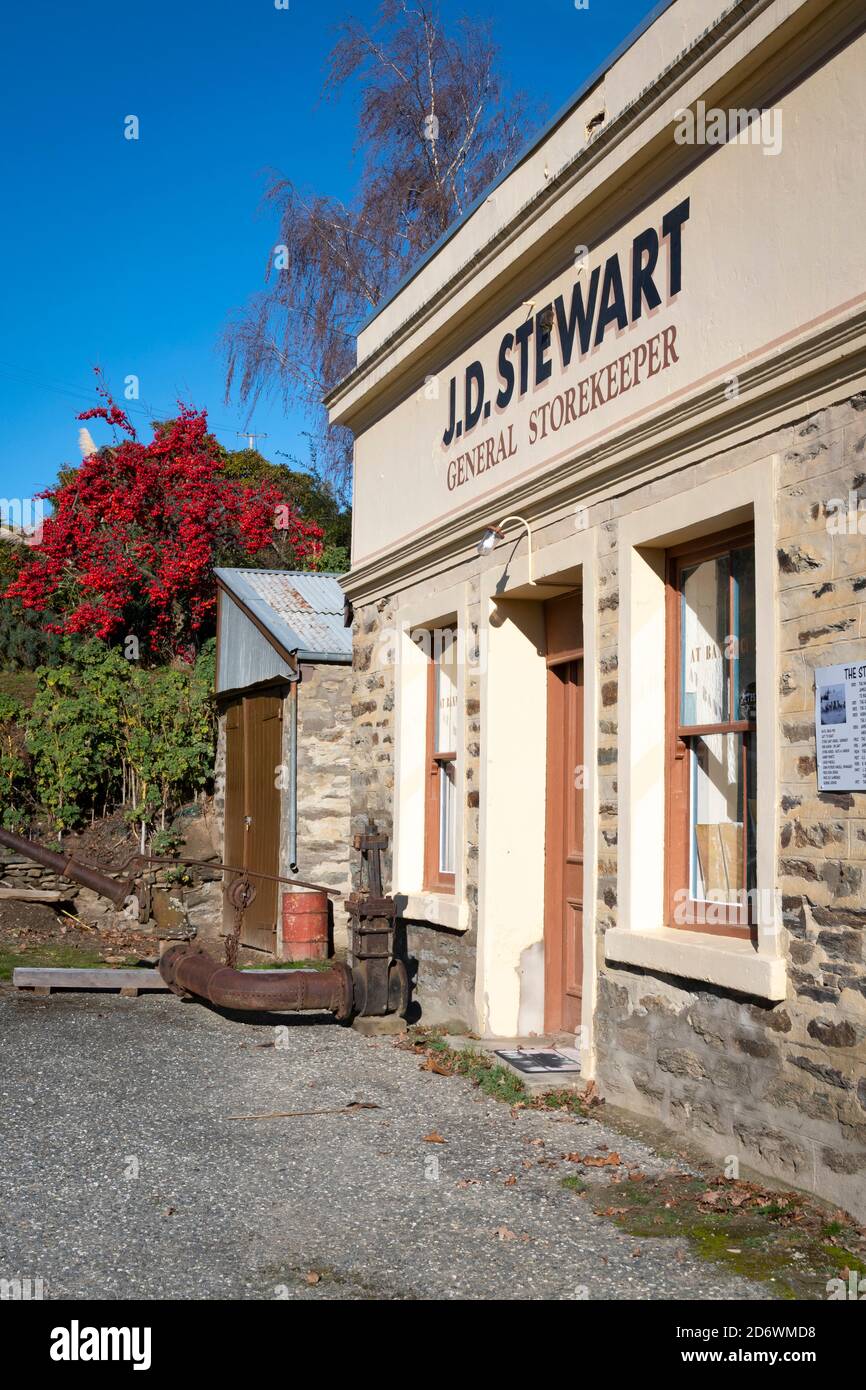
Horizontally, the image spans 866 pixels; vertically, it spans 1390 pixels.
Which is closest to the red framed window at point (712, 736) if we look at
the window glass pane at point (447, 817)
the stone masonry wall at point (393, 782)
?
the stone masonry wall at point (393, 782)

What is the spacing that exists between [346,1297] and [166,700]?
39.3ft

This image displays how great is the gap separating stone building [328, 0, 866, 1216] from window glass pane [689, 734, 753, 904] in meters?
0.02

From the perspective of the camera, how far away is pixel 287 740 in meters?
12.5

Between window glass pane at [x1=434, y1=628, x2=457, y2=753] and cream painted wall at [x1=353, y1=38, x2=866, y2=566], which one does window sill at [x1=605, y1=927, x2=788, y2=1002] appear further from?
window glass pane at [x1=434, y1=628, x2=457, y2=753]

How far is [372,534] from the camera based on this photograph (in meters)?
10.2

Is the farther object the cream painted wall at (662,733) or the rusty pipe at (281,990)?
the rusty pipe at (281,990)

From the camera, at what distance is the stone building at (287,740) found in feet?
40.8

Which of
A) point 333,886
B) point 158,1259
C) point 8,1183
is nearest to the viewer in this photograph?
point 158,1259

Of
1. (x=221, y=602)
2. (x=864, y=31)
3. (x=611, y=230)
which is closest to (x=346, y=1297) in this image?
(x=864, y=31)

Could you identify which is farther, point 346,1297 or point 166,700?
point 166,700

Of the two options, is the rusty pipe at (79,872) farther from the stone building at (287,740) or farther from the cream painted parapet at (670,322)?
the cream painted parapet at (670,322)

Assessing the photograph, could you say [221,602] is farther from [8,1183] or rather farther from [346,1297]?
[346,1297]

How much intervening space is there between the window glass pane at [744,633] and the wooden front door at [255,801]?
7.66 metres

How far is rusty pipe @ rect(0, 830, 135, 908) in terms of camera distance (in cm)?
1200
